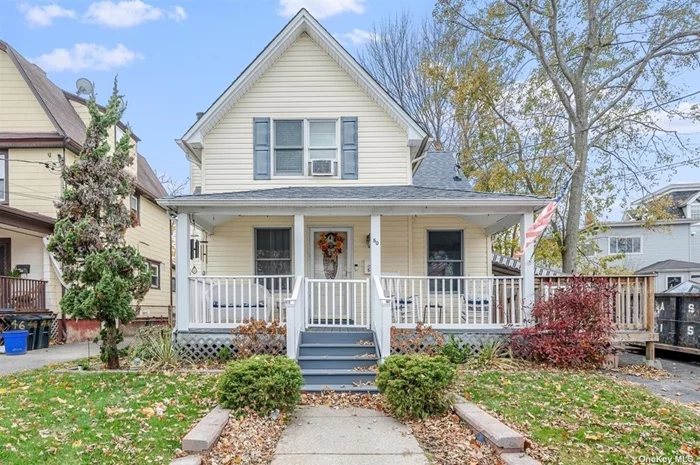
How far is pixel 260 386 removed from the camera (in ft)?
18.8

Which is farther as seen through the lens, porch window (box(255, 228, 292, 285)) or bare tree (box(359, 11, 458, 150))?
bare tree (box(359, 11, 458, 150))

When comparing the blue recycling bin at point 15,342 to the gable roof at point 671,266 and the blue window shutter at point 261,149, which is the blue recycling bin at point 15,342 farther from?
the gable roof at point 671,266

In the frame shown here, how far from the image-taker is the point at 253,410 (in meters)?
5.75

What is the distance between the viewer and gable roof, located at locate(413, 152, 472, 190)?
41.4 ft

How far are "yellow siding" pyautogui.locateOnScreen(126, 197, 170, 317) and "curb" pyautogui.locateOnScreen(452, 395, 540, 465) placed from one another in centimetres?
1490

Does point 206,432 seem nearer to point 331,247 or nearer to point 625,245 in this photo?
point 331,247

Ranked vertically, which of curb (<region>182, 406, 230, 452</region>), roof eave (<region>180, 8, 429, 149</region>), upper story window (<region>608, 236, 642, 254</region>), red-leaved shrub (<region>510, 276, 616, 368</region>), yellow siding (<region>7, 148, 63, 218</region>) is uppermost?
roof eave (<region>180, 8, 429, 149</region>)

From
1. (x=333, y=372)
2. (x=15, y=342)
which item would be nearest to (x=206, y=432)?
(x=333, y=372)

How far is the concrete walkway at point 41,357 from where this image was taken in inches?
358

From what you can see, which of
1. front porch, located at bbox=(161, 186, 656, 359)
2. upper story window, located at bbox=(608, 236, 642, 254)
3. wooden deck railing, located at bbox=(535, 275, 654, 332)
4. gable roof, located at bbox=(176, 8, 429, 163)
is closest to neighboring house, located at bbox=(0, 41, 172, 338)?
gable roof, located at bbox=(176, 8, 429, 163)

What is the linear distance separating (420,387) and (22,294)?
38.2ft

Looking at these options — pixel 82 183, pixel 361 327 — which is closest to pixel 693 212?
pixel 361 327

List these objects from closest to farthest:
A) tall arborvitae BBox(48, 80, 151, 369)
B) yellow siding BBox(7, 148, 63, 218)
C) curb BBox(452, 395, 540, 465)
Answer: curb BBox(452, 395, 540, 465) < tall arborvitae BBox(48, 80, 151, 369) < yellow siding BBox(7, 148, 63, 218)

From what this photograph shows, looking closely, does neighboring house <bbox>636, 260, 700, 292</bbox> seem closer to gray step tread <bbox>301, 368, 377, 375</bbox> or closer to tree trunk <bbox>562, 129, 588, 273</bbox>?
tree trunk <bbox>562, 129, 588, 273</bbox>
